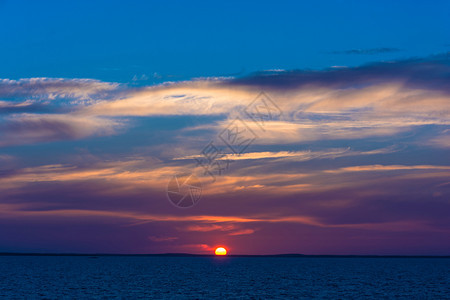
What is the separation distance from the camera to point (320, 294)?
107000 millimetres

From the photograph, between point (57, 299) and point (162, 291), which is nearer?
point (57, 299)

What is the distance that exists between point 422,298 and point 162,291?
49.9 m

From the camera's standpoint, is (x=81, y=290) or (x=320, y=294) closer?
(x=320, y=294)

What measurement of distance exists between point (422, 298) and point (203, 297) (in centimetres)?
4124

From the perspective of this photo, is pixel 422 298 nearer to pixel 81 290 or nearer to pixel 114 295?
pixel 114 295

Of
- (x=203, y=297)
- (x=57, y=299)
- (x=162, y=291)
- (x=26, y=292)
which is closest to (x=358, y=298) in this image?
(x=203, y=297)

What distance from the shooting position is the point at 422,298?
104m

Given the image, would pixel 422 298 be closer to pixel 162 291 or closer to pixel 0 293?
pixel 162 291

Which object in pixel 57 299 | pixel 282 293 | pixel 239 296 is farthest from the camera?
pixel 282 293

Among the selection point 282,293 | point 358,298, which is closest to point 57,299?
point 282,293

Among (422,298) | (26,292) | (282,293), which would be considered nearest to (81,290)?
(26,292)

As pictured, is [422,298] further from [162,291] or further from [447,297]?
[162,291]

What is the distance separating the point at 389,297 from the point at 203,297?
35.3m

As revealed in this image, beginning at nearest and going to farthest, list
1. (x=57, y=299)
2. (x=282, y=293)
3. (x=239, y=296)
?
1. (x=57, y=299)
2. (x=239, y=296)
3. (x=282, y=293)
